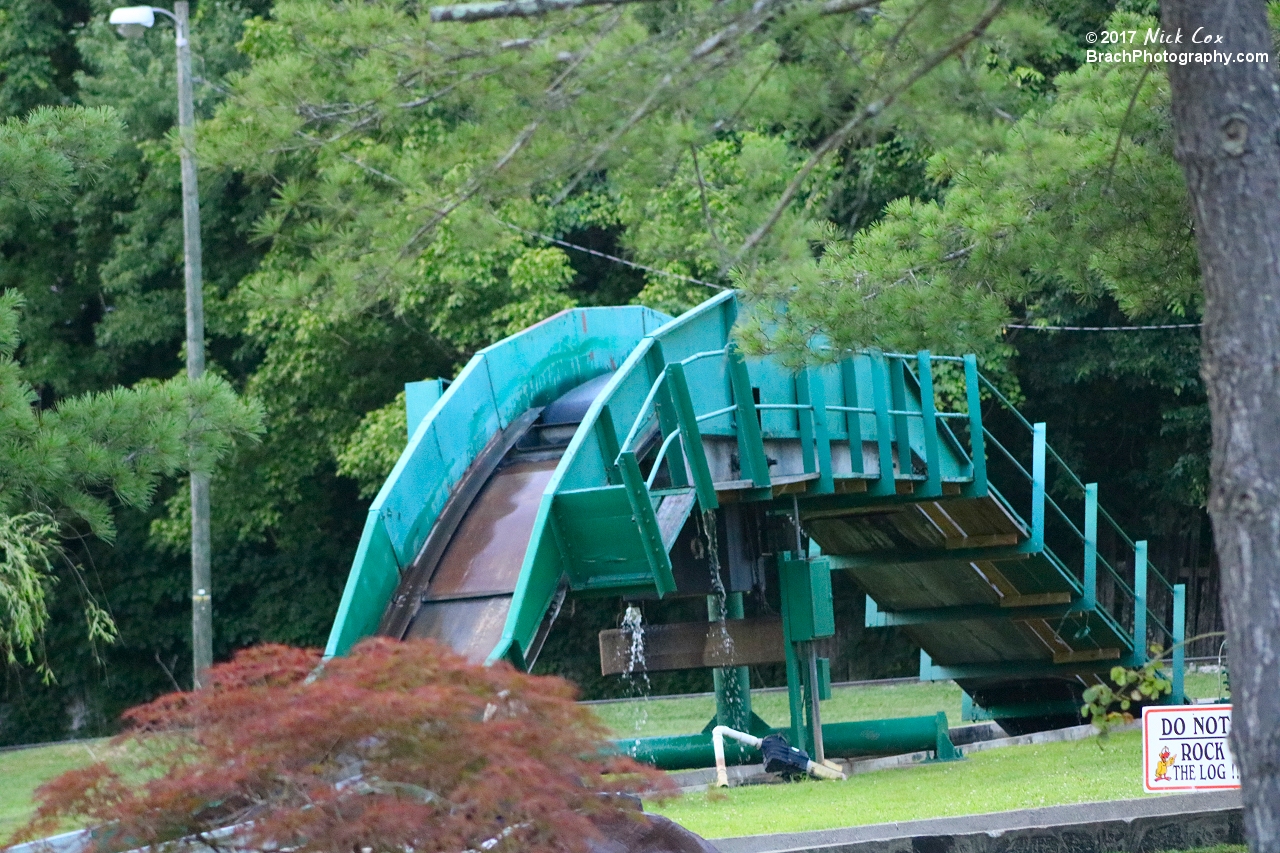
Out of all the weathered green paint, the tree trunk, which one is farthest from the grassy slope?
the tree trunk

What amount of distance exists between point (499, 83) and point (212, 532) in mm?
18563

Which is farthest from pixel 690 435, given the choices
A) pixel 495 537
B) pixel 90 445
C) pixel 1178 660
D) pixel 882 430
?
pixel 1178 660

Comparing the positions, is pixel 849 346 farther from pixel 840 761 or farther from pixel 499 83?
pixel 840 761

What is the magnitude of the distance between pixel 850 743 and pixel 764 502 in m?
2.13

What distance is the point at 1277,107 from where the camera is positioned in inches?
193

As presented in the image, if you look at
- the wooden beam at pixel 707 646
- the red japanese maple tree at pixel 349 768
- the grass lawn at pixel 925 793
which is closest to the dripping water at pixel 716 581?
the wooden beam at pixel 707 646

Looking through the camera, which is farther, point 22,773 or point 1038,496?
point 22,773

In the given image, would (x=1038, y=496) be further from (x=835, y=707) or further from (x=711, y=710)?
(x=711, y=710)

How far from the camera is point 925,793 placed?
10.5m

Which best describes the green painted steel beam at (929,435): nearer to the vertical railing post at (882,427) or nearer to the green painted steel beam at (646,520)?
the vertical railing post at (882,427)

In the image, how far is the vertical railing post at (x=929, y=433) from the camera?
1221 centimetres

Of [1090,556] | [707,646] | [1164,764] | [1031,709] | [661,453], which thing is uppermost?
[661,453]

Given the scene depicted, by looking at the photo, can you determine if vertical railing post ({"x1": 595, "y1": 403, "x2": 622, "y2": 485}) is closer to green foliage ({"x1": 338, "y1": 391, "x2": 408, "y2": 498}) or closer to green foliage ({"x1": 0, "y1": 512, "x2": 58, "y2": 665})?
green foliage ({"x1": 0, "y1": 512, "x2": 58, "y2": 665})

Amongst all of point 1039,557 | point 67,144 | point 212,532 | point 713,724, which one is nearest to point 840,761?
point 713,724
